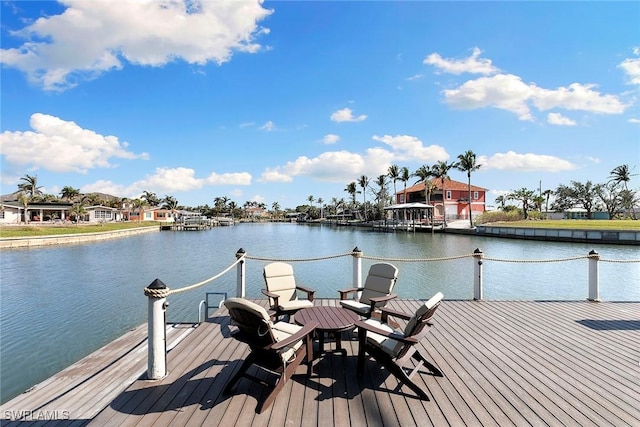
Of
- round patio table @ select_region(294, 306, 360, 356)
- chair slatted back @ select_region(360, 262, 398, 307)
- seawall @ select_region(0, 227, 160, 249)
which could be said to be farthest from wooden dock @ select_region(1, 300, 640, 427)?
seawall @ select_region(0, 227, 160, 249)

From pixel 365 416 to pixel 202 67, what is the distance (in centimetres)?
1604

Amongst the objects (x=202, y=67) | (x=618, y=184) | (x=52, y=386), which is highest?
(x=202, y=67)

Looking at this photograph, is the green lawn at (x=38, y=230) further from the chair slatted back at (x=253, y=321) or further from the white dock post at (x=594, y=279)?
the white dock post at (x=594, y=279)

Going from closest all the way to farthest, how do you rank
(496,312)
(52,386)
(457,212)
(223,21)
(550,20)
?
(52,386) → (496,312) → (223,21) → (550,20) → (457,212)

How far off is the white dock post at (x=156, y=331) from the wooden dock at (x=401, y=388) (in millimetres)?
120

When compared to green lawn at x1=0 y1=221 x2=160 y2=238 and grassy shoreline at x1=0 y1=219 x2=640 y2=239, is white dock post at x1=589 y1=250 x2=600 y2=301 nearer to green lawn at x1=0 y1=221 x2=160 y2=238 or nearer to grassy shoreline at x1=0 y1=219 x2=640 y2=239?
grassy shoreline at x1=0 y1=219 x2=640 y2=239

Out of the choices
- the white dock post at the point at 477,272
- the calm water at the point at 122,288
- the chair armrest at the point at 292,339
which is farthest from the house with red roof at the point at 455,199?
the chair armrest at the point at 292,339

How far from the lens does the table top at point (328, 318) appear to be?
10.2 feet

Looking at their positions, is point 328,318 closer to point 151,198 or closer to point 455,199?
point 455,199

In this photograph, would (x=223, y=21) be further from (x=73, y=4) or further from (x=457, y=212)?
(x=457, y=212)

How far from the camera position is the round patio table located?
3065 mm

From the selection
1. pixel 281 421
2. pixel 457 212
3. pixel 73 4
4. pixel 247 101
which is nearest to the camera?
pixel 281 421

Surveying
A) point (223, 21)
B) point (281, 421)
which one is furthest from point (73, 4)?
→ point (281, 421)

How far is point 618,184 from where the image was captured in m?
44.7
